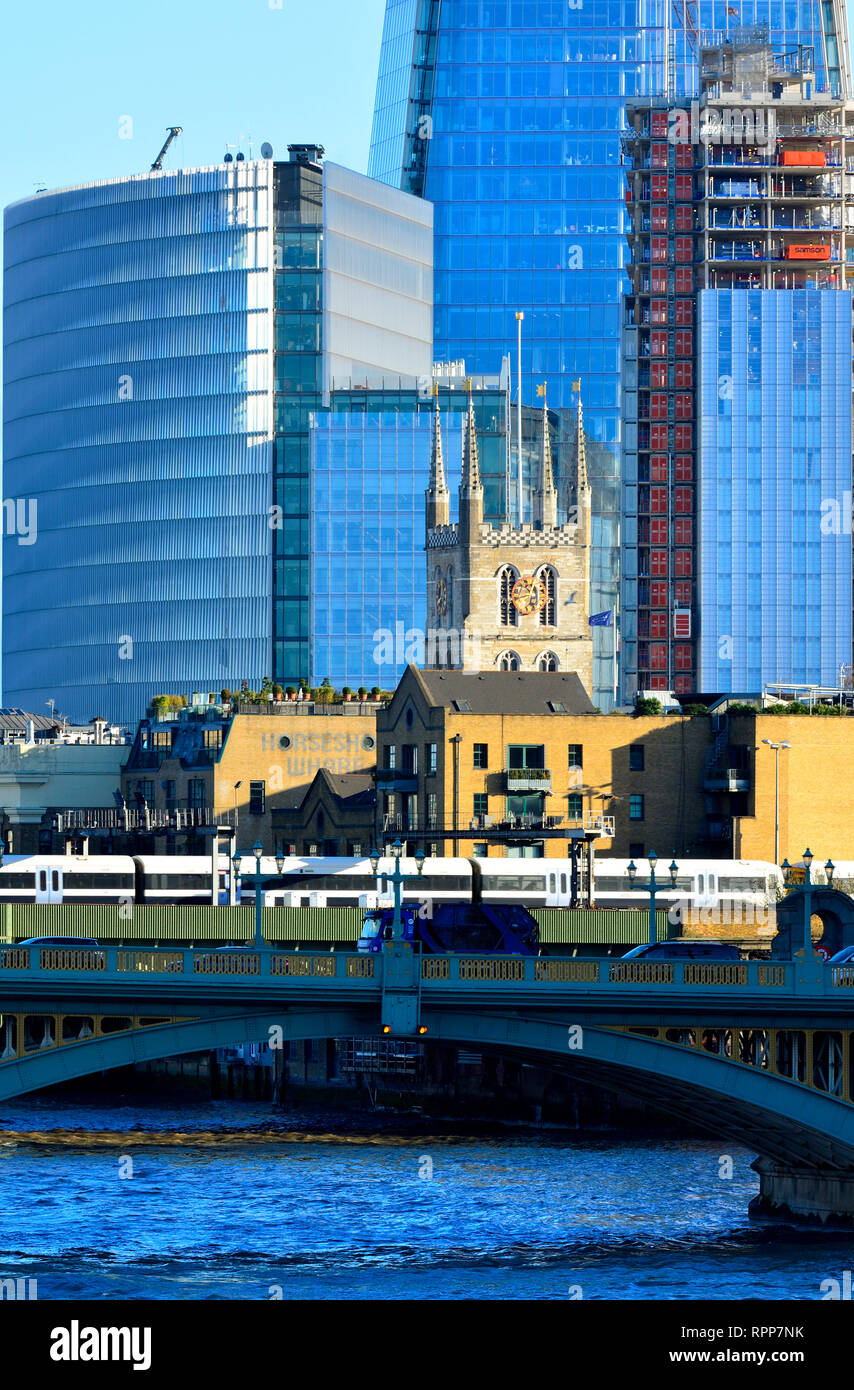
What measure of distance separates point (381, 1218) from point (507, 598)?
11881cm

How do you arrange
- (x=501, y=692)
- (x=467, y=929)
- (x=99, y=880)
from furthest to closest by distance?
(x=501, y=692), (x=99, y=880), (x=467, y=929)

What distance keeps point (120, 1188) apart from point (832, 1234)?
76.5ft

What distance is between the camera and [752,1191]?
87.4m

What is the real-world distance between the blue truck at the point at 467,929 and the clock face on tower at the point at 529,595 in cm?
9580

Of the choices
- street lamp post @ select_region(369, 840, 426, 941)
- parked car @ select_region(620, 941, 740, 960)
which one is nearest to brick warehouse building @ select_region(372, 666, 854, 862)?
street lamp post @ select_region(369, 840, 426, 941)

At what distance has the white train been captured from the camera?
124 metres

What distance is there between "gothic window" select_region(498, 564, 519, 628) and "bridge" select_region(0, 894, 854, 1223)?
12524cm

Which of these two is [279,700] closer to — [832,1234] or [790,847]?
[790,847]

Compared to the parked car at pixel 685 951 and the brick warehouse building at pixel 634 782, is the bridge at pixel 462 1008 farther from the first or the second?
the brick warehouse building at pixel 634 782

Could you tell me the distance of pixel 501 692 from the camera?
151750 millimetres

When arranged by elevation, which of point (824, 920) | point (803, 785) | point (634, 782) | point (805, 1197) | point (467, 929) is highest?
point (634, 782)

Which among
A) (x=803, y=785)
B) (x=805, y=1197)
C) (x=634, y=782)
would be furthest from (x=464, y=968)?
(x=634, y=782)

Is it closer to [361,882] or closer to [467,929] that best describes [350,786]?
[361,882]
